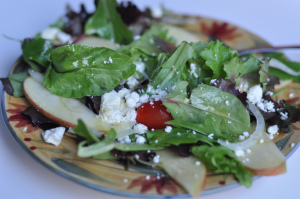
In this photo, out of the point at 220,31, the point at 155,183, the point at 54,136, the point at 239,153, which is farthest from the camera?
the point at 220,31

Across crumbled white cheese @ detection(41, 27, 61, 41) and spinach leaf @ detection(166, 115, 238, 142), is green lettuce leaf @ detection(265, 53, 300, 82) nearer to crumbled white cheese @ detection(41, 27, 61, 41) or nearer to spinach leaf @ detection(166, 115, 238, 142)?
spinach leaf @ detection(166, 115, 238, 142)

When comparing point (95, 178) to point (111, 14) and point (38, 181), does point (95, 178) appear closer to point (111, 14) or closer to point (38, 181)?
point (38, 181)

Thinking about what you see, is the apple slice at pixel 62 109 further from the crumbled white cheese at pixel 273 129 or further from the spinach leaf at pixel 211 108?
the crumbled white cheese at pixel 273 129

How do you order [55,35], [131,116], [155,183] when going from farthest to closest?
[55,35]
[131,116]
[155,183]

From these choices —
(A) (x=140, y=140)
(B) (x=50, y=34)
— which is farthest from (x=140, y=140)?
(B) (x=50, y=34)

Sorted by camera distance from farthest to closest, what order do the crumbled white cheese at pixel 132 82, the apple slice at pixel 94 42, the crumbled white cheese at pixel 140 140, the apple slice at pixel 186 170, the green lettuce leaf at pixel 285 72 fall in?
the apple slice at pixel 94 42 → the green lettuce leaf at pixel 285 72 → the crumbled white cheese at pixel 132 82 → the crumbled white cheese at pixel 140 140 → the apple slice at pixel 186 170

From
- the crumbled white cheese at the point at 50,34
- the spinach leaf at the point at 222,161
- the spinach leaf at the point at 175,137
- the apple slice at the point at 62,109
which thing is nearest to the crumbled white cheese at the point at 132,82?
the apple slice at the point at 62,109

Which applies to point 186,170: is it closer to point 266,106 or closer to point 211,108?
point 211,108
